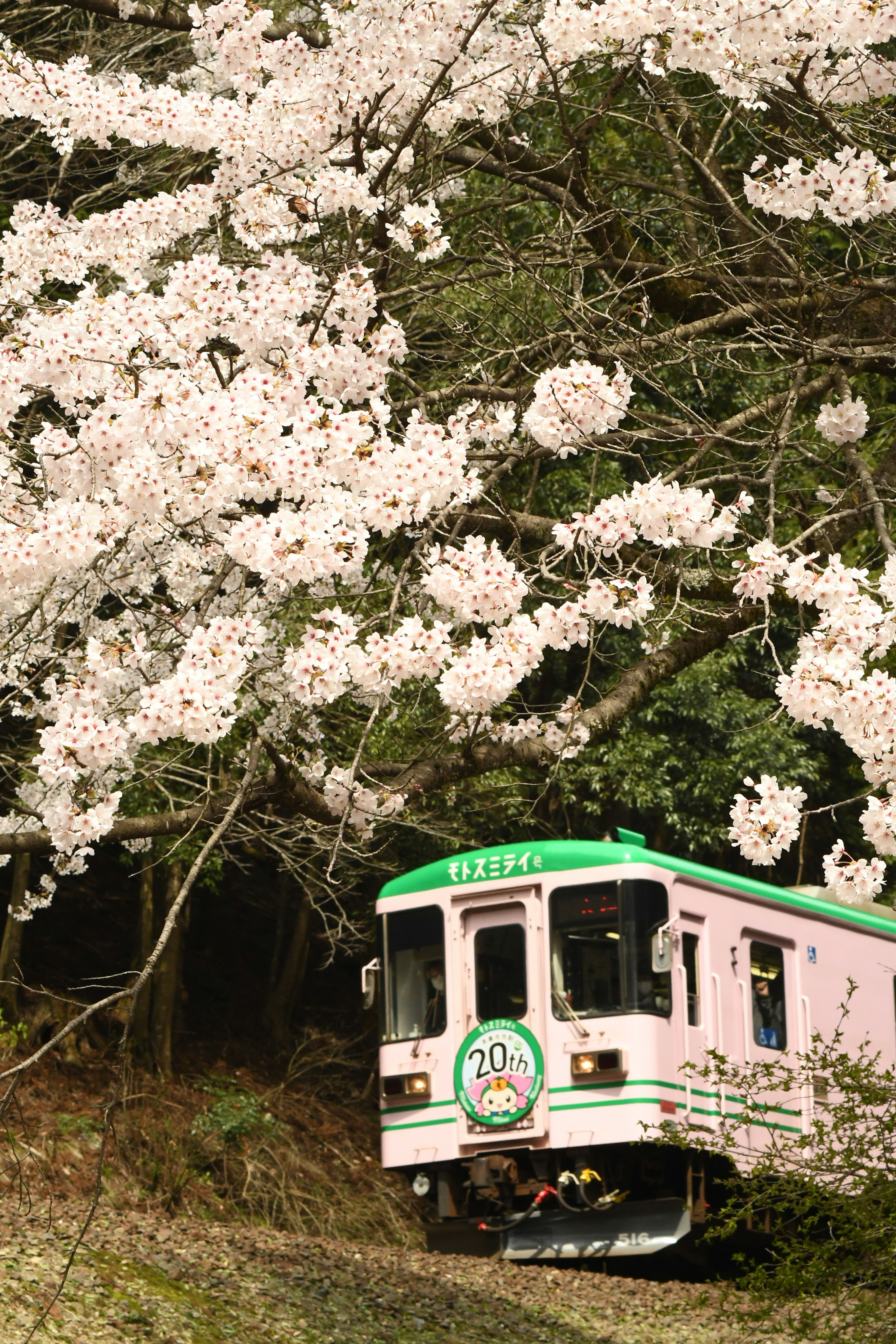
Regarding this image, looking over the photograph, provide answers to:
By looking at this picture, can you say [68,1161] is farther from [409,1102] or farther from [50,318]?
[50,318]

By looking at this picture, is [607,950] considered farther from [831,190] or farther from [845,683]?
[845,683]

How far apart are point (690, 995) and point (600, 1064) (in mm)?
834

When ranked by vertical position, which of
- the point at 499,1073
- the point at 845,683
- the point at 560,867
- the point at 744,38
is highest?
the point at 744,38

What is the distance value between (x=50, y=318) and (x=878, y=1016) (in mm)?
8731

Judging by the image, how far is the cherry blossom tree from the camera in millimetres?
5395

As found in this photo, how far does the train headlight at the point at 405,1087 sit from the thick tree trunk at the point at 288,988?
18.9 ft

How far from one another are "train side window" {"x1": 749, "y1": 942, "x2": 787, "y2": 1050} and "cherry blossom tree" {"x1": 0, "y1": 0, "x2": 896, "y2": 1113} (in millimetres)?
3633

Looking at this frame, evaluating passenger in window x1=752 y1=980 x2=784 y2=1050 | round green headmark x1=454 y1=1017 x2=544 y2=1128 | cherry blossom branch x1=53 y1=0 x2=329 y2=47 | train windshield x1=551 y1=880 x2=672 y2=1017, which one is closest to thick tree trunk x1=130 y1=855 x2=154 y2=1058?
round green headmark x1=454 y1=1017 x2=544 y2=1128

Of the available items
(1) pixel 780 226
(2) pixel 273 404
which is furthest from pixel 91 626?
(1) pixel 780 226

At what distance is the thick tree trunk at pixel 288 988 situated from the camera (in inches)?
684

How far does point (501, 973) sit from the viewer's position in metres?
11.3

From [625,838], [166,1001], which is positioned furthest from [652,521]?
[166,1001]

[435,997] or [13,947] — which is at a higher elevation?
[435,997]

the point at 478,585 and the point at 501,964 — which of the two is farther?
the point at 501,964
